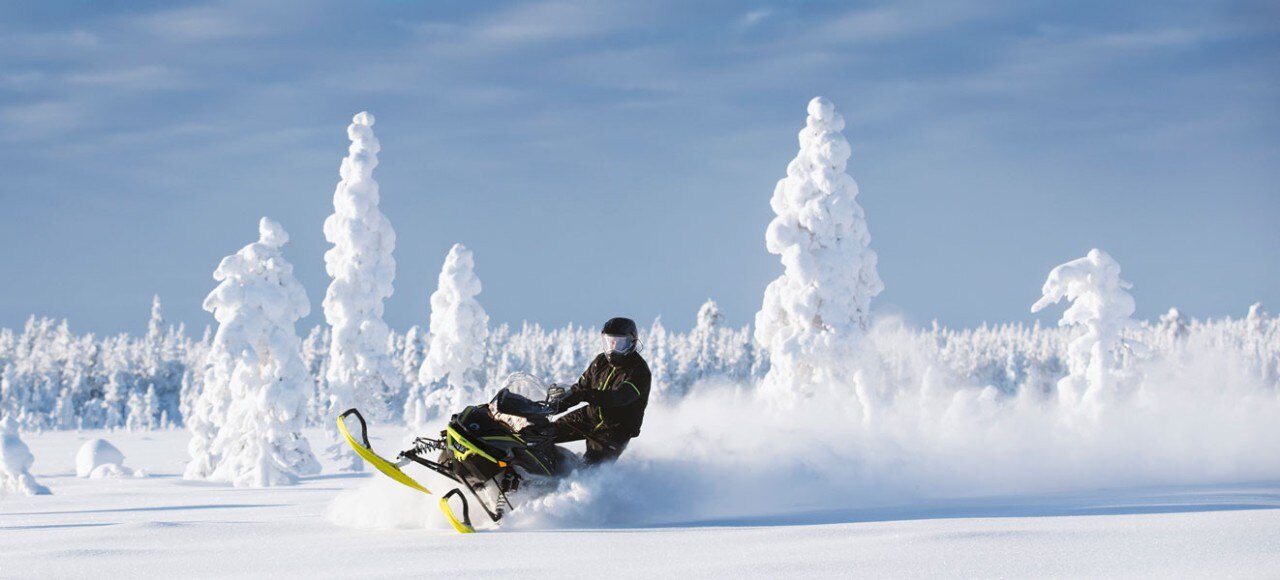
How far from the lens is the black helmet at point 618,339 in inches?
451

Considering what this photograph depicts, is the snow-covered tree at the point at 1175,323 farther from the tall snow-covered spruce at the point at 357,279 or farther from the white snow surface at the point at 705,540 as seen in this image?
the white snow surface at the point at 705,540

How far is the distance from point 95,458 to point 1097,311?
102 feet

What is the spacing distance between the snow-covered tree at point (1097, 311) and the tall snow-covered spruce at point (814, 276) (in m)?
5.85

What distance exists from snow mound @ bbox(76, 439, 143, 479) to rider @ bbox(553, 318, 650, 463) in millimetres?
28789

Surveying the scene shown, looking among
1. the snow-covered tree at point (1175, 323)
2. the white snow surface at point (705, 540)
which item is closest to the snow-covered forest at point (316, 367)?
the snow-covered tree at point (1175, 323)

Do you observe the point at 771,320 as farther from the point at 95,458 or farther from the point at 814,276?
the point at 95,458

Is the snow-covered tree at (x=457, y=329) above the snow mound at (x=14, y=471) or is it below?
above

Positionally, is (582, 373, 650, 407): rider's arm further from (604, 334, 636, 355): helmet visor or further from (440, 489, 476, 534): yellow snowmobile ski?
(440, 489, 476, 534): yellow snowmobile ski

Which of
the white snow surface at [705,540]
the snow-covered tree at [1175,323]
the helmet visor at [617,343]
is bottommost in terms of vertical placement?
the white snow surface at [705,540]

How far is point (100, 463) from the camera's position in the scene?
36.8 meters

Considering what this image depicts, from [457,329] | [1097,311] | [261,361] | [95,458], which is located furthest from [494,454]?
[457,329]

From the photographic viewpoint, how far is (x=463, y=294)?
5331 centimetres

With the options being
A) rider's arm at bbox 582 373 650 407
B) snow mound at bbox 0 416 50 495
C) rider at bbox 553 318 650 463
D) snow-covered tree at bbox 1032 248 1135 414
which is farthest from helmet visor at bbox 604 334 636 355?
snow-covered tree at bbox 1032 248 1135 414

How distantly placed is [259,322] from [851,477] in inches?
878
